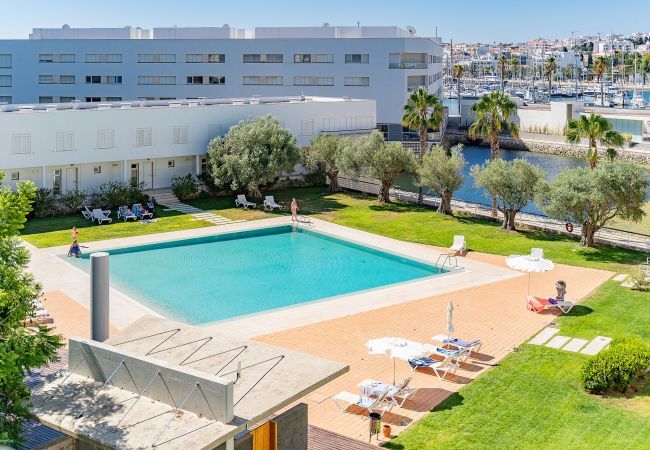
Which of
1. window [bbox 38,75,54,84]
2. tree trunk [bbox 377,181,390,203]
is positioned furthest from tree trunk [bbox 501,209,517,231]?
window [bbox 38,75,54,84]

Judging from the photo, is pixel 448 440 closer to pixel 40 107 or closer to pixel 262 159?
pixel 262 159

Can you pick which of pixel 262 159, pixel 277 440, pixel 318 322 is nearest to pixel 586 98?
pixel 262 159

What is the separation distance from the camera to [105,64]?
2827 inches

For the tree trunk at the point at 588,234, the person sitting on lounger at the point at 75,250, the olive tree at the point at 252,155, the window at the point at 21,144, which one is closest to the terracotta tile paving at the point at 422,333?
the tree trunk at the point at 588,234

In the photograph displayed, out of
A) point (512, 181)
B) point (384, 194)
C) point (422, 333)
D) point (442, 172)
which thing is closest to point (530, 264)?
point (422, 333)

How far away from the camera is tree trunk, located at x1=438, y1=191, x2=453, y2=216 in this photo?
3930cm

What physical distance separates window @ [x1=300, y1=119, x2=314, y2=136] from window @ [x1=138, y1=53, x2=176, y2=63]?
86.6ft

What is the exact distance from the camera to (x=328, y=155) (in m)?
44.7

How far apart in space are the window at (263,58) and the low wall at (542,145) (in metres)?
25.2

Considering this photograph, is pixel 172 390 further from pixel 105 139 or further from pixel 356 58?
pixel 356 58

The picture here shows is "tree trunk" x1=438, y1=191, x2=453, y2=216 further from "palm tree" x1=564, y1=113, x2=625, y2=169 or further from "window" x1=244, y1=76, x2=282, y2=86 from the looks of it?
"window" x1=244, y1=76, x2=282, y2=86

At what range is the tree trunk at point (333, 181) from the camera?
45731mm

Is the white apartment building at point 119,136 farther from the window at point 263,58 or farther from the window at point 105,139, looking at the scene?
the window at point 263,58

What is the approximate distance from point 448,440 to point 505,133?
7432cm
